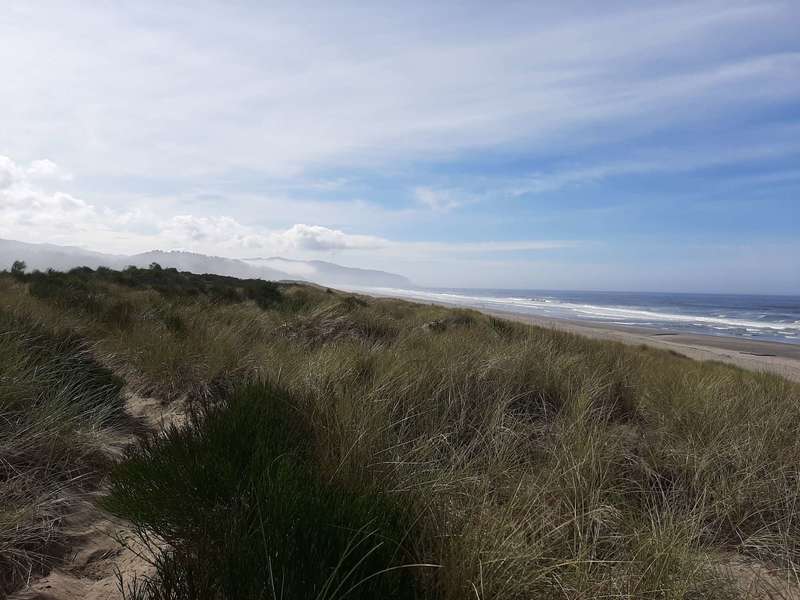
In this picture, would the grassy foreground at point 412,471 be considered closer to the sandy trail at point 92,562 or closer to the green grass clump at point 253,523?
the green grass clump at point 253,523

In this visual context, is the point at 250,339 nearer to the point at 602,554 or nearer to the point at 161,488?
the point at 161,488

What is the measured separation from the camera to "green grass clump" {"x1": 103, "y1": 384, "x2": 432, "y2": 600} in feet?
5.13

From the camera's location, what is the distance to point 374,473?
2562 mm

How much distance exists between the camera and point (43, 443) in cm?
311

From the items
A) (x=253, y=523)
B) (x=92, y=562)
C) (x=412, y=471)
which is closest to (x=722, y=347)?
(x=412, y=471)

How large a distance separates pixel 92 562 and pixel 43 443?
3.93 feet

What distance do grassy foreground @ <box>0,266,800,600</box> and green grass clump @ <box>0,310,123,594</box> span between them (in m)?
0.02

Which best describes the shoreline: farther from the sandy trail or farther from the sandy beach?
the sandy trail

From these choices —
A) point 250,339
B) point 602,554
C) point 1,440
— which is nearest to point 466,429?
point 602,554

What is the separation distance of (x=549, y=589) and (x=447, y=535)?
18.0 inches

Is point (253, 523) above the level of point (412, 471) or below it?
above

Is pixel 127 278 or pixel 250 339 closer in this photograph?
pixel 250 339

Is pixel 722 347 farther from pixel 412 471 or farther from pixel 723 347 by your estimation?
pixel 412 471

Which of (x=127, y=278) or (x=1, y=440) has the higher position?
(x=127, y=278)
